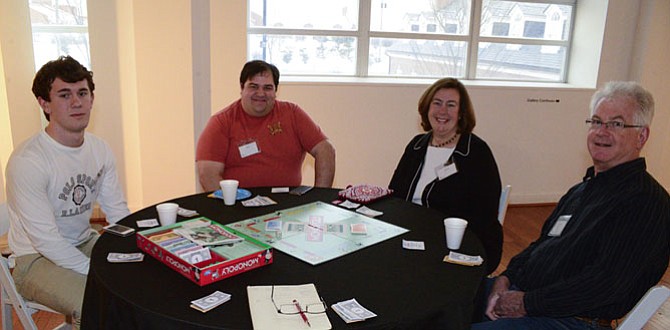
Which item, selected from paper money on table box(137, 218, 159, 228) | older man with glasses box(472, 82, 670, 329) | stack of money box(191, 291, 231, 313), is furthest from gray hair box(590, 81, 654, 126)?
paper money on table box(137, 218, 159, 228)

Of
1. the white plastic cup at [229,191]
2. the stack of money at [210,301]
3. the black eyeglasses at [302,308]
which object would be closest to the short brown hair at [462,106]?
→ the white plastic cup at [229,191]

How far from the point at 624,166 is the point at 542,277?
1.52ft

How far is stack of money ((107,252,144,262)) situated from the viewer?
5.11 ft

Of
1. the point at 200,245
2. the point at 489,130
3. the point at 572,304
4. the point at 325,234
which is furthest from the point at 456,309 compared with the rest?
the point at 489,130

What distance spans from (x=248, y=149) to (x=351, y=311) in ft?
5.63

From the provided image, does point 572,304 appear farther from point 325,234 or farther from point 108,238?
point 108,238

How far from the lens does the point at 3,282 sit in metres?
1.73

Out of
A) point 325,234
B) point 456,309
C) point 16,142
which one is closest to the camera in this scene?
point 456,309

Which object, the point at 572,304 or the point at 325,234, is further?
the point at 325,234

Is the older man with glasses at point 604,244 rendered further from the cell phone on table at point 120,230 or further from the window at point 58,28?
the window at point 58,28

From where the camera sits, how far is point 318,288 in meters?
1.41

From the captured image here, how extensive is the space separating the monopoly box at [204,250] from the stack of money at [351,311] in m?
0.33

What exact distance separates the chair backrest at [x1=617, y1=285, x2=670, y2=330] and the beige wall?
291 centimetres

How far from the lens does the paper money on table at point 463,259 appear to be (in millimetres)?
1596
